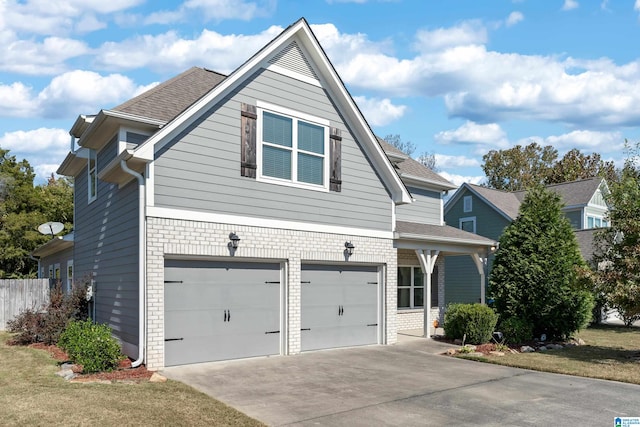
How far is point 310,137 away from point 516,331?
314 inches

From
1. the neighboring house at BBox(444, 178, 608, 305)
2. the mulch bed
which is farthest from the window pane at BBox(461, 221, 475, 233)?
the mulch bed

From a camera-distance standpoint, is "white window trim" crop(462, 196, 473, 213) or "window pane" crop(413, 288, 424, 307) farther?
"white window trim" crop(462, 196, 473, 213)

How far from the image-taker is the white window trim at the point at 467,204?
3011 centimetres

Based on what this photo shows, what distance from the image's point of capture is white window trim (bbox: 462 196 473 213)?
30109 millimetres

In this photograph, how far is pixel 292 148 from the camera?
13.1 meters

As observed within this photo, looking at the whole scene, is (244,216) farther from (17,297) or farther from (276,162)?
(17,297)

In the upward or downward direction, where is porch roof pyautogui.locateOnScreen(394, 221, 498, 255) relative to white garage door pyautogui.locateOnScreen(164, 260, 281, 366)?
upward

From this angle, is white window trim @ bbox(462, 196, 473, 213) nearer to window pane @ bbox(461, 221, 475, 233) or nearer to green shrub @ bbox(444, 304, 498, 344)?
window pane @ bbox(461, 221, 475, 233)

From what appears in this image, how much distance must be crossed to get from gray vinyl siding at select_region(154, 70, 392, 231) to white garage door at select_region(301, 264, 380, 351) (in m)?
1.35

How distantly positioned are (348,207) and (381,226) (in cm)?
138

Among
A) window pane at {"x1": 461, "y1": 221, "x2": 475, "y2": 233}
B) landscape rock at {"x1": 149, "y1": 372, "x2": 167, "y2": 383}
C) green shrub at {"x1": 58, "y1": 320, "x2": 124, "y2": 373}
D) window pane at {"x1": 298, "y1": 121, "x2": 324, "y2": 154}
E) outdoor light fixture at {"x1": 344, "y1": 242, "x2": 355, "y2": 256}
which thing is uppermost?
window pane at {"x1": 298, "y1": 121, "x2": 324, "y2": 154}

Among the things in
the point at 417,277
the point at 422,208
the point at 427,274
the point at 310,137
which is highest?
the point at 310,137

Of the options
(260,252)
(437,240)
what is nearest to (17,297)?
(260,252)

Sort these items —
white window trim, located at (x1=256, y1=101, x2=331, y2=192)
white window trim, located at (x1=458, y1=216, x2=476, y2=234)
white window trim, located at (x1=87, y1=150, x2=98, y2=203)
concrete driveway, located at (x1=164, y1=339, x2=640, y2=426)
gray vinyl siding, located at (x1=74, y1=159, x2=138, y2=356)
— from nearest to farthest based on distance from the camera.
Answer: concrete driveway, located at (x1=164, y1=339, x2=640, y2=426)
gray vinyl siding, located at (x1=74, y1=159, x2=138, y2=356)
white window trim, located at (x1=256, y1=101, x2=331, y2=192)
white window trim, located at (x1=87, y1=150, x2=98, y2=203)
white window trim, located at (x1=458, y1=216, x2=476, y2=234)
